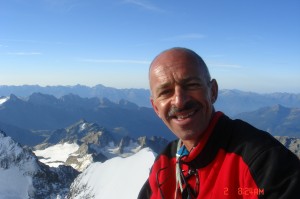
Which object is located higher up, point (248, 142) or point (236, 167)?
point (248, 142)

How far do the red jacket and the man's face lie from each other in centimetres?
22

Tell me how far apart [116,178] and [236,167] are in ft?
267

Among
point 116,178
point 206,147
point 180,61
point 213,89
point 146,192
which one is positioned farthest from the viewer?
point 116,178

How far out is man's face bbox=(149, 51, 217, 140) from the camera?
4715mm

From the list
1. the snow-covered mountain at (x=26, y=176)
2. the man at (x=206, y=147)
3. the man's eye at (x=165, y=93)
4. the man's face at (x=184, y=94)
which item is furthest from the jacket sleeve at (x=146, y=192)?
the snow-covered mountain at (x=26, y=176)

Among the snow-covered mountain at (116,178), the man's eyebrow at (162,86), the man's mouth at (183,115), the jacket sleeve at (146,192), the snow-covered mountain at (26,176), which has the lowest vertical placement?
the snow-covered mountain at (26,176)

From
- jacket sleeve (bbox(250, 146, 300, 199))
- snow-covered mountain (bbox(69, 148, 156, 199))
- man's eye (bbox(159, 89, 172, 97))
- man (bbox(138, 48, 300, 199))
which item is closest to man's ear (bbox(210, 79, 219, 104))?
man (bbox(138, 48, 300, 199))

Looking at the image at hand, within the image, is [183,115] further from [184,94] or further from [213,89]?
[213,89]

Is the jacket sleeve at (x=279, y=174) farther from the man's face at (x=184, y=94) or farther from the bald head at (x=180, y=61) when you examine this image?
the bald head at (x=180, y=61)

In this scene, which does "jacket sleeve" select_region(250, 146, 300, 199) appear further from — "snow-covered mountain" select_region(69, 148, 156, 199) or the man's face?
"snow-covered mountain" select_region(69, 148, 156, 199)

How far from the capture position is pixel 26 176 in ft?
444

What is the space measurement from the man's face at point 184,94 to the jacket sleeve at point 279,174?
3.49ft

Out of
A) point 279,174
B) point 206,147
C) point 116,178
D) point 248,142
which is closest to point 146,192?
point 206,147

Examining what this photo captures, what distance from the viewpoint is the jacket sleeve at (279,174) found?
150 inches
